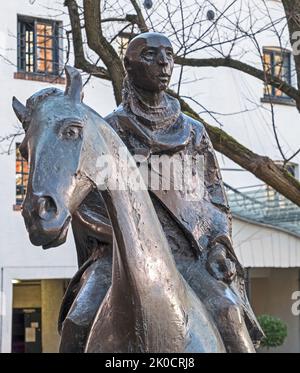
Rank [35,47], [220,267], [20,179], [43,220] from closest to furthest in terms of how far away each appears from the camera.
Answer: [43,220], [220,267], [20,179], [35,47]

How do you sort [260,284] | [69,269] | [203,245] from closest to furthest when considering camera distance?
[203,245]
[69,269]
[260,284]

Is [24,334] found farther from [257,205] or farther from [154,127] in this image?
[154,127]

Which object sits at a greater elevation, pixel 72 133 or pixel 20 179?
pixel 20 179

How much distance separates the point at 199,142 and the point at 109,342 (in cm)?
119

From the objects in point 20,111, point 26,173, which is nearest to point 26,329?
point 26,173

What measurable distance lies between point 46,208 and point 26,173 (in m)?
15.1

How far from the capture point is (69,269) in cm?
1847

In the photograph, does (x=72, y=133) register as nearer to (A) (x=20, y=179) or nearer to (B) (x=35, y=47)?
(A) (x=20, y=179)

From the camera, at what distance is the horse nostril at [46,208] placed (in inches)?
93.6

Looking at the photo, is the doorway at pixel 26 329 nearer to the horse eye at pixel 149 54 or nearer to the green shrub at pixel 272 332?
the green shrub at pixel 272 332

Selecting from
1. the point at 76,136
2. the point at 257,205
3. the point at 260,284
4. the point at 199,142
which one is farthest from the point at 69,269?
the point at 76,136

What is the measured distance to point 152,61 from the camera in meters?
3.64

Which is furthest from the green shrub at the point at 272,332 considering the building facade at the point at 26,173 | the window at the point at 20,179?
the window at the point at 20,179

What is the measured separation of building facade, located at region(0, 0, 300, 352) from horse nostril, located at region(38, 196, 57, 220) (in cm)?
1432
